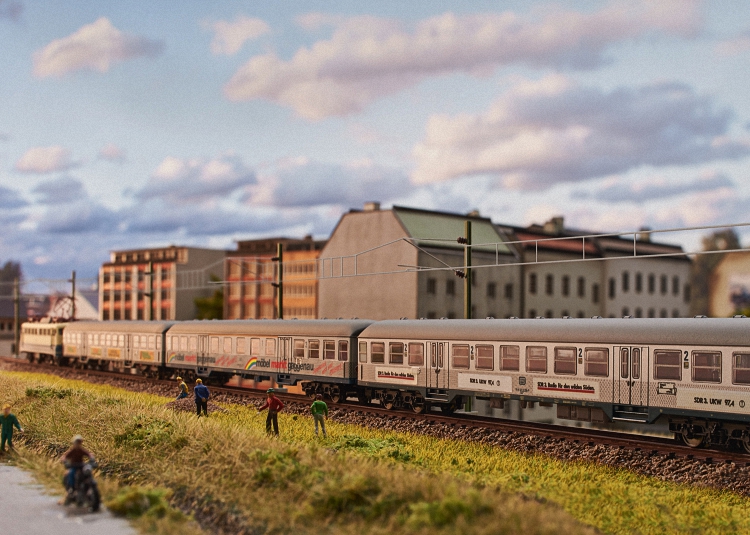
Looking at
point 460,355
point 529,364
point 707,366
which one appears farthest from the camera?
point 460,355

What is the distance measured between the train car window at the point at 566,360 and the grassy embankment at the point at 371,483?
2781 millimetres

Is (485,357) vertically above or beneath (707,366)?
beneath

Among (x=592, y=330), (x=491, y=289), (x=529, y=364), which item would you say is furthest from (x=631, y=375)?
(x=491, y=289)

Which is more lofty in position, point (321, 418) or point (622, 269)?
point (622, 269)

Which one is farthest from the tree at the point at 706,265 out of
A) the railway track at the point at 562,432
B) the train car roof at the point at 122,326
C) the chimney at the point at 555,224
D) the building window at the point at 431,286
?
the railway track at the point at 562,432

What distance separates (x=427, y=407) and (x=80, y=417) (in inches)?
459

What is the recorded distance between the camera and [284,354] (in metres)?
33.4

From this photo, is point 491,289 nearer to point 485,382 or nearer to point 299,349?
point 299,349

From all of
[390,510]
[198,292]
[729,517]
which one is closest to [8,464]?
[390,510]

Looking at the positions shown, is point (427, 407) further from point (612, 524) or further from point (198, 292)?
point (198, 292)

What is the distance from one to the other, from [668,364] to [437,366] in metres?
8.07

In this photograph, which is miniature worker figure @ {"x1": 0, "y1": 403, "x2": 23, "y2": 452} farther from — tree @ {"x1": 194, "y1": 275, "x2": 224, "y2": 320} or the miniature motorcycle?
tree @ {"x1": 194, "y1": 275, "x2": 224, "y2": 320}

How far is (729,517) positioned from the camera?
1700 centimetres

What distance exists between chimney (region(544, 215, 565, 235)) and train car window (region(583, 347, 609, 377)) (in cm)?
5534
